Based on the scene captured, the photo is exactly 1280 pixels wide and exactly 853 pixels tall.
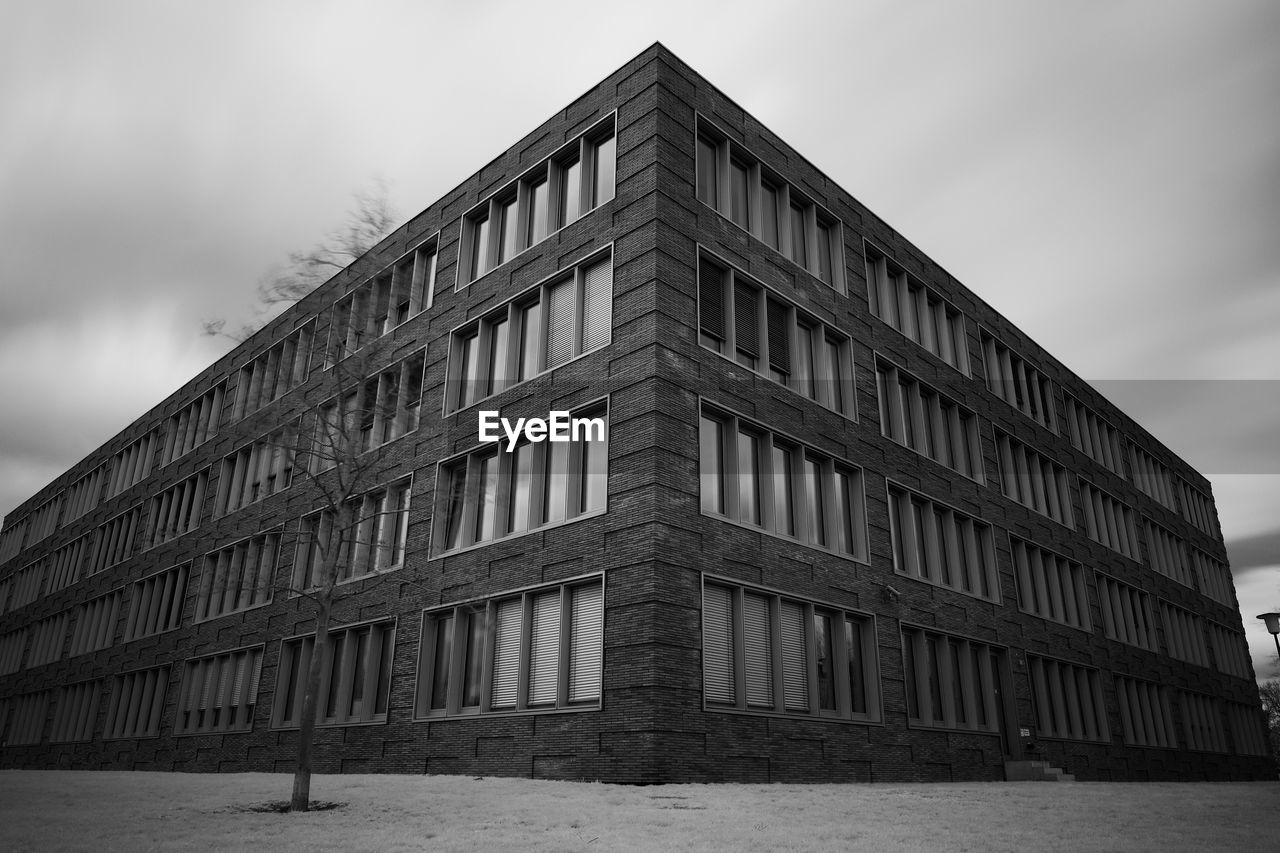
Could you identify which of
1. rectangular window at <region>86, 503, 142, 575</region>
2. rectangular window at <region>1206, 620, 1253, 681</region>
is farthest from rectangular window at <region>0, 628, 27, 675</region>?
rectangular window at <region>1206, 620, 1253, 681</region>

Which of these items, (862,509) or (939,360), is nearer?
(862,509)

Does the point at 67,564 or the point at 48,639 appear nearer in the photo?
the point at 48,639

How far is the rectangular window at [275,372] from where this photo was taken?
103ft

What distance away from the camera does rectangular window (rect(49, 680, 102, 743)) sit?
3506 cm

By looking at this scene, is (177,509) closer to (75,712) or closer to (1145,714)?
(75,712)

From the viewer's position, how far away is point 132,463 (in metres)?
41.6

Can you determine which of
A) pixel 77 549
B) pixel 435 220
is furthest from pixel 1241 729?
pixel 77 549

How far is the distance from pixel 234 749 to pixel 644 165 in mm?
19144

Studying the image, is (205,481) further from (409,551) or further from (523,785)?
(523,785)

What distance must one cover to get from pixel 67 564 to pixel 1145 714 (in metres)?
45.6

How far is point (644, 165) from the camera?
1994 centimetres

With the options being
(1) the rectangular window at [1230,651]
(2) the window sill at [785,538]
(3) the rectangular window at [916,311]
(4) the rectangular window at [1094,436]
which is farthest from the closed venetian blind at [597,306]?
(1) the rectangular window at [1230,651]

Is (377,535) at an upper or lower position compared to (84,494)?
lower

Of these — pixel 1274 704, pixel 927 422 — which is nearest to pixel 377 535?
pixel 927 422
